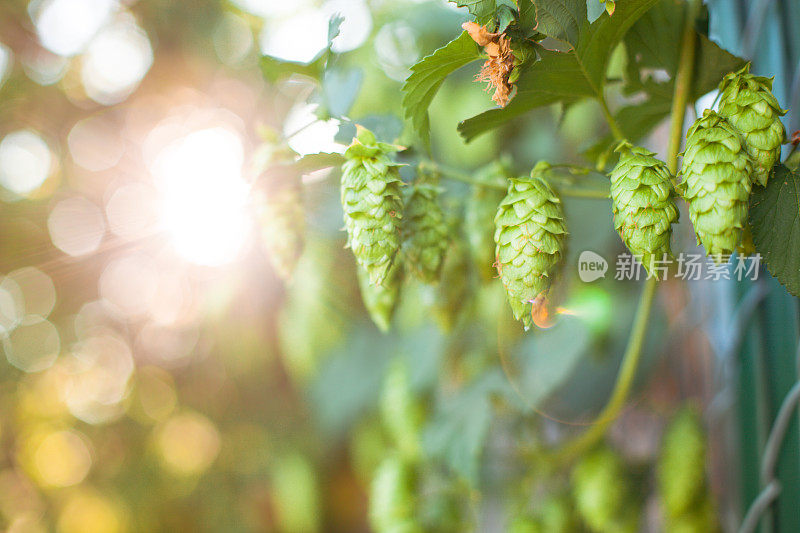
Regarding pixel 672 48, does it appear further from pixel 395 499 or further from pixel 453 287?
pixel 395 499

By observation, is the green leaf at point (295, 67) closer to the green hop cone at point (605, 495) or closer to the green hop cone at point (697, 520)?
the green hop cone at point (605, 495)

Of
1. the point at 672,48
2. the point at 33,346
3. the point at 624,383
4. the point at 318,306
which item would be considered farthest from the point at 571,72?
the point at 33,346

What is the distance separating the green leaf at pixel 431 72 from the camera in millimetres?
414

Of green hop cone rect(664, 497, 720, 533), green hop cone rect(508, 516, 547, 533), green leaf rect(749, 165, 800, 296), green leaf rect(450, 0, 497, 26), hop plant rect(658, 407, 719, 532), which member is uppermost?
green leaf rect(450, 0, 497, 26)

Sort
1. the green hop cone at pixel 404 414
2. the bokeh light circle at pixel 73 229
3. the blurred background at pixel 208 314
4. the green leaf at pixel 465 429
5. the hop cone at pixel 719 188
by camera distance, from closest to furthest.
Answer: the hop cone at pixel 719 188
the green leaf at pixel 465 429
the green hop cone at pixel 404 414
the blurred background at pixel 208 314
the bokeh light circle at pixel 73 229

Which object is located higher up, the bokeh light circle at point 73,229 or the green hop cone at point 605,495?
the bokeh light circle at point 73,229

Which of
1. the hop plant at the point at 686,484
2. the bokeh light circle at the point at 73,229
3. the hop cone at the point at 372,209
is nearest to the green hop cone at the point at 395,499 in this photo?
the hop plant at the point at 686,484

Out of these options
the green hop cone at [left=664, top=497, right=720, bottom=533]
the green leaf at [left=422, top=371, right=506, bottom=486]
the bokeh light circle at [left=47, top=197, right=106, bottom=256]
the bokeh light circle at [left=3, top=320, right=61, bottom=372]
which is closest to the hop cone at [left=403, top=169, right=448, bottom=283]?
the green leaf at [left=422, top=371, right=506, bottom=486]

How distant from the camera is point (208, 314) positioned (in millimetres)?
1453

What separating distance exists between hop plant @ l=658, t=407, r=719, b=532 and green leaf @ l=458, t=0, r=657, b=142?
1.82 ft

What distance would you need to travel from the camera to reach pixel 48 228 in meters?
1.47

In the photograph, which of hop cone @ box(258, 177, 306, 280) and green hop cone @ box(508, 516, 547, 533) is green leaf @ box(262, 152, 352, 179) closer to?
hop cone @ box(258, 177, 306, 280)

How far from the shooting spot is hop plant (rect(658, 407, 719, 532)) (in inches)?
30.1

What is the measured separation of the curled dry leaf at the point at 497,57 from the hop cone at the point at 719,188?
14cm
